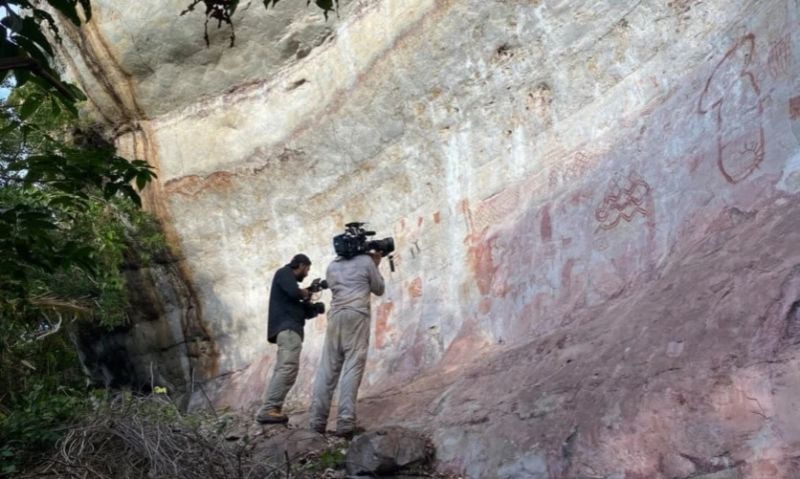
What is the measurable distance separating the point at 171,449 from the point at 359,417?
275 cm

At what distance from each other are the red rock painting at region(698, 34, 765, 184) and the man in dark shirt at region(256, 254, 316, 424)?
3.43 meters

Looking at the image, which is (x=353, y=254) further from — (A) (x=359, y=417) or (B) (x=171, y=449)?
(B) (x=171, y=449)

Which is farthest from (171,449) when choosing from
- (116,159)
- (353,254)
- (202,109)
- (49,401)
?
(202,109)

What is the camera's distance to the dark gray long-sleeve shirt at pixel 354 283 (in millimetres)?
7504

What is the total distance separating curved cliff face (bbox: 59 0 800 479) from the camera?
5.15 metres

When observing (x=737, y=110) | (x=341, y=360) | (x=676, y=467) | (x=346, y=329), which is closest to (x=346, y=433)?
(x=341, y=360)

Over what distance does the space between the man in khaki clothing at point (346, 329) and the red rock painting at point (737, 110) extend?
107 inches

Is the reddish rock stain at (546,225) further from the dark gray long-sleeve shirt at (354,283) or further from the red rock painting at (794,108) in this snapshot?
the red rock painting at (794,108)

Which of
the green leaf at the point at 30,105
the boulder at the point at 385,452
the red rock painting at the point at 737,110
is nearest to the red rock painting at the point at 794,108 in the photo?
the red rock painting at the point at 737,110

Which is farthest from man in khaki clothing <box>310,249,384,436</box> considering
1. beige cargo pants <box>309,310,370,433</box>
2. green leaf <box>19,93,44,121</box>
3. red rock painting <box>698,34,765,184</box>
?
green leaf <box>19,93,44,121</box>

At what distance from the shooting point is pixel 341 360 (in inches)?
298

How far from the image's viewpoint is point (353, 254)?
765cm

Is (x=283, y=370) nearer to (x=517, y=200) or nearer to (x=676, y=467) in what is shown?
(x=517, y=200)

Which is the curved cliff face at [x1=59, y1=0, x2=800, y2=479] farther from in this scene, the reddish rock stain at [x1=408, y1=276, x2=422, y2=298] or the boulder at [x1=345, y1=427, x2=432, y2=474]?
the boulder at [x1=345, y1=427, x2=432, y2=474]
